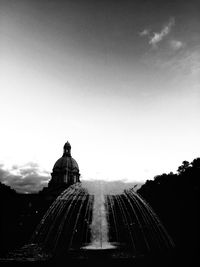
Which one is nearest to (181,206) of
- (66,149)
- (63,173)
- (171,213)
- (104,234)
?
(171,213)

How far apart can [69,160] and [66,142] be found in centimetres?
815

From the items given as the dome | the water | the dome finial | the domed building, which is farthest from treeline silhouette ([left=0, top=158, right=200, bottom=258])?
the dome finial

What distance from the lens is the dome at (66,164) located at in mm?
104750

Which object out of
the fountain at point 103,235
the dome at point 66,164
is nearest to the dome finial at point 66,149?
the dome at point 66,164

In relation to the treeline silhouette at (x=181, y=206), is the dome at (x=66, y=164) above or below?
above

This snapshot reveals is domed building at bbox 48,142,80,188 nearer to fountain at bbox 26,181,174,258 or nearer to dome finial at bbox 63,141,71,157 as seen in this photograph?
dome finial at bbox 63,141,71,157

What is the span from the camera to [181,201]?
45625 millimetres

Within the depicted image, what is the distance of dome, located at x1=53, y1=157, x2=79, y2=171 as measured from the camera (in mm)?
104750

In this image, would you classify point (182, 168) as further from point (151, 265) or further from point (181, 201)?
point (151, 265)

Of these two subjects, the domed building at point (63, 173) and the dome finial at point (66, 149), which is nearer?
the domed building at point (63, 173)

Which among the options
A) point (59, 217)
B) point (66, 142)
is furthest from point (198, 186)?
point (66, 142)

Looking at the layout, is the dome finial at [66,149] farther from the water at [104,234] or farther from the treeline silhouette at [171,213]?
the water at [104,234]

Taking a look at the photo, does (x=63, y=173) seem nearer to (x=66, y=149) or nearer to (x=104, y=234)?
(x=66, y=149)

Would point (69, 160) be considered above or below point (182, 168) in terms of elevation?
above
